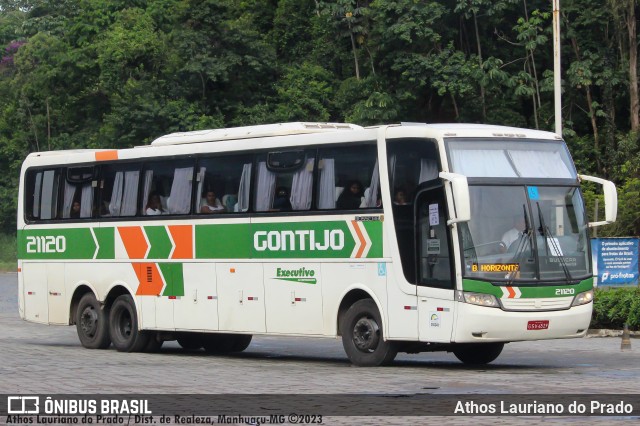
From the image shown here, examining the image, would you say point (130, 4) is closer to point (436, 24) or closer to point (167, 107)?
point (167, 107)

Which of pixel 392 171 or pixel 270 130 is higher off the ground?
pixel 270 130

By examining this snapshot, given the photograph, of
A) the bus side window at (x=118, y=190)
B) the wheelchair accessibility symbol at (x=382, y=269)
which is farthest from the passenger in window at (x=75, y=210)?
the wheelchair accessibility symbol at (x=382, y=269)

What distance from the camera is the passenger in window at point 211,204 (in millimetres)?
20844

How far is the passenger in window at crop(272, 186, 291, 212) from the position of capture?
1958 cm

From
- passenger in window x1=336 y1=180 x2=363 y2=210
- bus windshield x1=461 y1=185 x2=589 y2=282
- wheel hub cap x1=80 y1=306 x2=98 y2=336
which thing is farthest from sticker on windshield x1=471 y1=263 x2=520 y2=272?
wheel hub cap x1=80 y1=306 x2=98 y2=336

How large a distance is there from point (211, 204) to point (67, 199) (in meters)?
4.13

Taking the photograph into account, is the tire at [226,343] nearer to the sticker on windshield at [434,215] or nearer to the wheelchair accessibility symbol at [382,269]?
the wheelchair accessibility symbol at [382,269]

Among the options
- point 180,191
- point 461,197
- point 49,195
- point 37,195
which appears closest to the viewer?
point 461,197

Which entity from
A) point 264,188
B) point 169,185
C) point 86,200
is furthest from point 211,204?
point 86,200

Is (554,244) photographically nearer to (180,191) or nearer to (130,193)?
(180,191)

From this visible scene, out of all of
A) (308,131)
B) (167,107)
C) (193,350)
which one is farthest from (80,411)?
(167,107)

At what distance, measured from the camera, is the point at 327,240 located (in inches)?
748

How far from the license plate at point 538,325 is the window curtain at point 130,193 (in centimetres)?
808

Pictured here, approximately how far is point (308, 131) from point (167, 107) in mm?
32675
